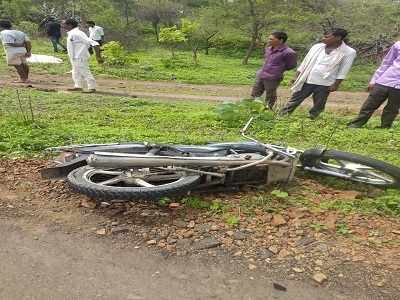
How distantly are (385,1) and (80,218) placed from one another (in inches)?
829

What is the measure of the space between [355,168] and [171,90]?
29.6 ft

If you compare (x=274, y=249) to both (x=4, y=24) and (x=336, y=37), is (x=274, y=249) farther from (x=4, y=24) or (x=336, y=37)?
(x=4, y=24)

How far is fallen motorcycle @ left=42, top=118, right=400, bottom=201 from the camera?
371 cm

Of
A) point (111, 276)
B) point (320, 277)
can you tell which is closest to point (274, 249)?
point (320, 277)

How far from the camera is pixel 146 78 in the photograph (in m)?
14.4

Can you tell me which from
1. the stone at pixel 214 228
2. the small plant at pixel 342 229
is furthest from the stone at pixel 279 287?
the small plant at pixel 342 229

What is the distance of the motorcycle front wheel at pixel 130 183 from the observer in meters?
3.55

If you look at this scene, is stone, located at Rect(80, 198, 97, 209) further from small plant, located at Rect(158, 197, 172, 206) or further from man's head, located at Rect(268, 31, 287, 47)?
man's head, located at Rect(268, 31, 287, 47)

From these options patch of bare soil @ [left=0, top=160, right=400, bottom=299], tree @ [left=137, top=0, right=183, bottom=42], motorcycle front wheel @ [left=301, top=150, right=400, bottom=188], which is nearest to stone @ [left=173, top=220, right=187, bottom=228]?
patch of bare soil @ [left=0, top=160, right=400, bottom=299]

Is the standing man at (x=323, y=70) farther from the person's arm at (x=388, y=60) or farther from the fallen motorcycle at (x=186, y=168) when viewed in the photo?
the fallen motorcycle at (x=186, y=168)

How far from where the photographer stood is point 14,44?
10781 mm

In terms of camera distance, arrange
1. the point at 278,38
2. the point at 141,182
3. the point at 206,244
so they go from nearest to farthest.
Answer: the point at 206,244
the point at 141,182
the point at 278,38

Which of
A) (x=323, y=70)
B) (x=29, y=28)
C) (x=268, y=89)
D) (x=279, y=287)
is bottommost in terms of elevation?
(x=29, y=28)

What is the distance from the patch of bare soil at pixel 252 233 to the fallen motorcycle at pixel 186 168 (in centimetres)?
20
